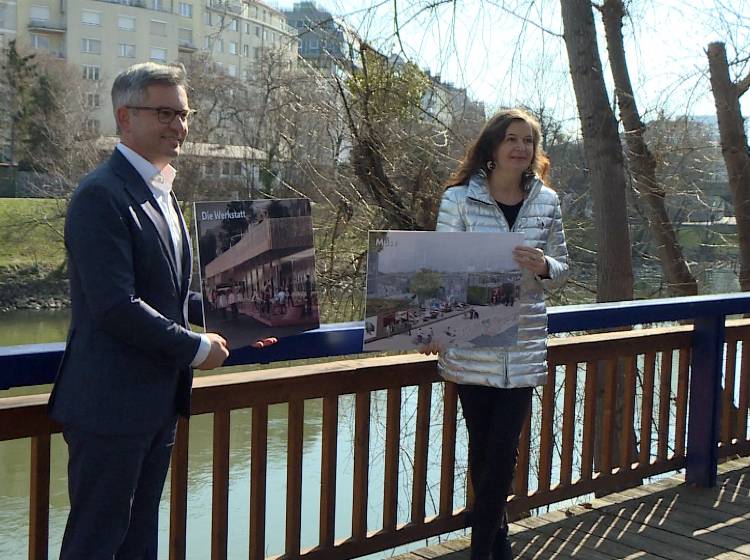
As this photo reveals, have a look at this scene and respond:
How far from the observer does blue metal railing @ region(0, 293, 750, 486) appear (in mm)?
2357

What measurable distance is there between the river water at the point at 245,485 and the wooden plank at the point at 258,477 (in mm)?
3879

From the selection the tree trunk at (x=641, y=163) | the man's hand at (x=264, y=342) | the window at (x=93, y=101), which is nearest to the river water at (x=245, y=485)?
the tree trunk at (x=641, y=163)

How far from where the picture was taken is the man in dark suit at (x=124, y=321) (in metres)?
1.74

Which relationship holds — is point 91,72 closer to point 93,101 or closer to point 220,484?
point 93,101

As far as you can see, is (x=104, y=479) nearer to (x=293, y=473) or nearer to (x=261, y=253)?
(x=261, y=253)

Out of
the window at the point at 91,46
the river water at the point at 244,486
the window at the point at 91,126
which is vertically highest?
the window at the point at 91,46

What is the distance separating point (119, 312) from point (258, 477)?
1091mm

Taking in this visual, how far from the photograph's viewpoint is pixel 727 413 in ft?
14.1

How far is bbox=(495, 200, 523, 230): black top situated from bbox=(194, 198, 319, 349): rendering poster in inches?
26.8

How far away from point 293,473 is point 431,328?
66 cm

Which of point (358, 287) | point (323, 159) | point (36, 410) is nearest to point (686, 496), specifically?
point (36, 410)

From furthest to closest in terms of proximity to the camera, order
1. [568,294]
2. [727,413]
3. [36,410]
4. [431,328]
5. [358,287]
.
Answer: [568,294], [358,287], [727,413], [431,328], [36,410]

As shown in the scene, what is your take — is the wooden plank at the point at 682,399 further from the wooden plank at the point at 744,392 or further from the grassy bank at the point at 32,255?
the grassy bank at the point at 32,255

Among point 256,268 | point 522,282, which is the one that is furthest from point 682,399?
point 256,268
